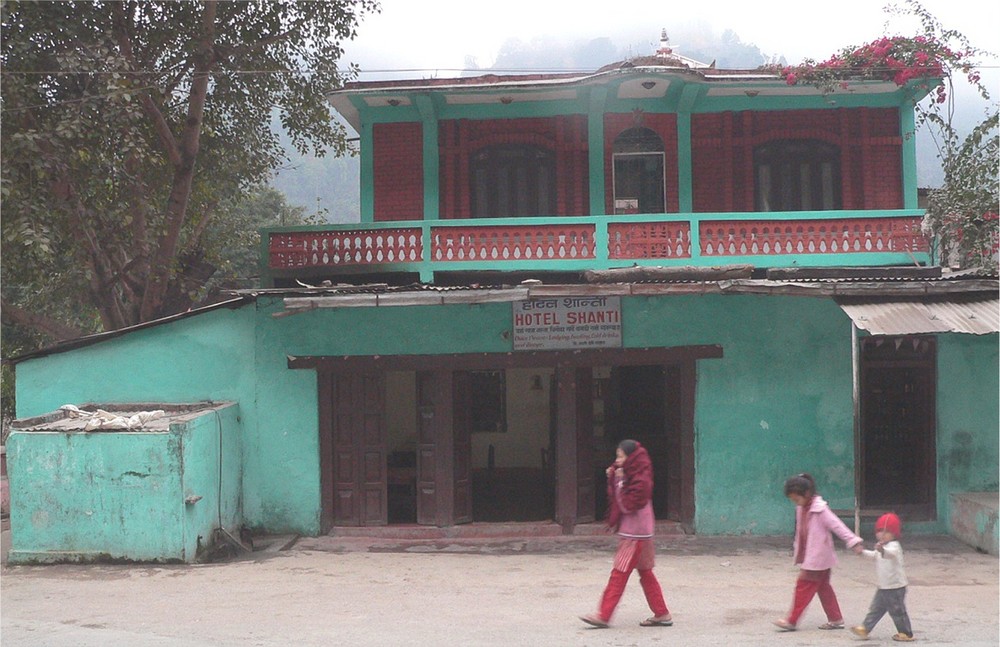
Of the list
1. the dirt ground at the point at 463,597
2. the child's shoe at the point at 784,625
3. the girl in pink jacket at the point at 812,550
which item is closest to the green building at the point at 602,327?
the dirt ground at the point at 463,597

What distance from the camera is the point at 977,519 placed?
9.39 meters

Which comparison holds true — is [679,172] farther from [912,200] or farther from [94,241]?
[94,241]

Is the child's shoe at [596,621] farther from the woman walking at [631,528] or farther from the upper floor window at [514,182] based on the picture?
the upper floor window at [514,182]

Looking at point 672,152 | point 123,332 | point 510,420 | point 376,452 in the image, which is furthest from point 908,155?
point 123,332

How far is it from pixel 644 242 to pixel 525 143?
2904 mm

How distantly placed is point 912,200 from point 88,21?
41.3 ft

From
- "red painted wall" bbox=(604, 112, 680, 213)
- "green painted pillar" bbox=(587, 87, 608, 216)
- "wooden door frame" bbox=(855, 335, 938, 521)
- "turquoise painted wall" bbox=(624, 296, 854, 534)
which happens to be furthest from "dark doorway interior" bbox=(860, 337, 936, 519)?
"green painted pillar" bbox=(587, 87, 608, 216)

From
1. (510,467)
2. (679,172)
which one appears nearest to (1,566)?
(510,467)

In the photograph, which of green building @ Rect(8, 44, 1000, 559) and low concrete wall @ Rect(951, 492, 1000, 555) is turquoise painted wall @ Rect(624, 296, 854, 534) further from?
low concrete wall @ Rect(951, 492, 1000, 555)

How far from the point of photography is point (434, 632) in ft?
21.2

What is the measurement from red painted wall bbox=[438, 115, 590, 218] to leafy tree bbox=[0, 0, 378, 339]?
292 cm

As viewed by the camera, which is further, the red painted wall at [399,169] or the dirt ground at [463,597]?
the red painted wall at [399,169]

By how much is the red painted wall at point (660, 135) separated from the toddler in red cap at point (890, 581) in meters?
8.21

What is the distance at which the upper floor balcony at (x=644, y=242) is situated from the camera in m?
11.8
